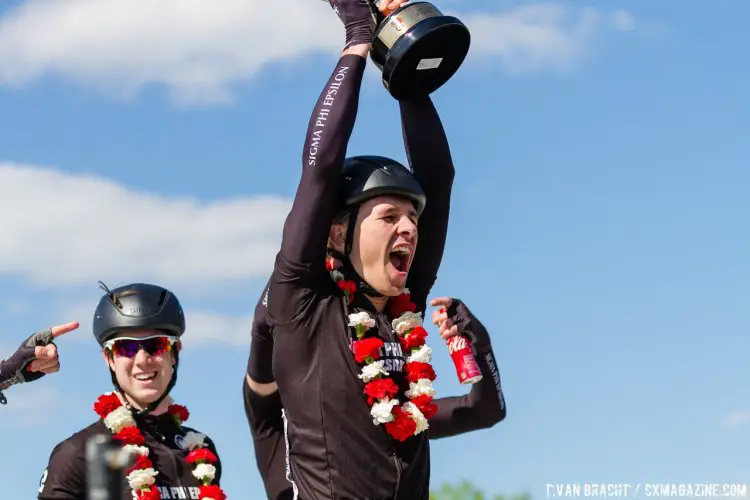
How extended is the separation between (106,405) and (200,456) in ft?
2.25

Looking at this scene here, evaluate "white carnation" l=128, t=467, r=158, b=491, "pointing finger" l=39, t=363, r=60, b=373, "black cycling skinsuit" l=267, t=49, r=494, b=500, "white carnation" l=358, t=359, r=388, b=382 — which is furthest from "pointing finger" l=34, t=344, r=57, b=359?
"white carnation" l=358, t=359, r=388, b=382

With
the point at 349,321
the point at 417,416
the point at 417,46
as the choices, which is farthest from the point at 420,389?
the point at 417,46

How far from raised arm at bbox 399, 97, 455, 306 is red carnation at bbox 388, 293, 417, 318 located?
0.24 metres

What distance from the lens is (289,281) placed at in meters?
7.06

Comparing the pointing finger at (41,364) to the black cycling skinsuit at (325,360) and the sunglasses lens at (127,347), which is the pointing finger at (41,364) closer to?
the sunglasses lens at (127,347)

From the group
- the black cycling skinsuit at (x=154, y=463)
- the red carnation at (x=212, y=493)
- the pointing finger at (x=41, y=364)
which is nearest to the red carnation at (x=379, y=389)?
the red carnation at (x=212, y=493)

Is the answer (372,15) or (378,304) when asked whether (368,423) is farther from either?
(372,15)

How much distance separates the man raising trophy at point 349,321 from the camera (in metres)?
7.00

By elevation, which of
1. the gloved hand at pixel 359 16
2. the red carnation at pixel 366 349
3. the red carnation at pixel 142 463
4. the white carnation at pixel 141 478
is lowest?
the white carnation at pixel 141 478

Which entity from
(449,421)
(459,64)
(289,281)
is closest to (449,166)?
(459,64)

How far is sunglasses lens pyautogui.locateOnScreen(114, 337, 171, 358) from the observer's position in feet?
28.3

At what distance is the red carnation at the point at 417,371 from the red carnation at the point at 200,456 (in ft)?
6.23

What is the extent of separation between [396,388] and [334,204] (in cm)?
103

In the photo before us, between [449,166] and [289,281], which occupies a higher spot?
[449,166]
